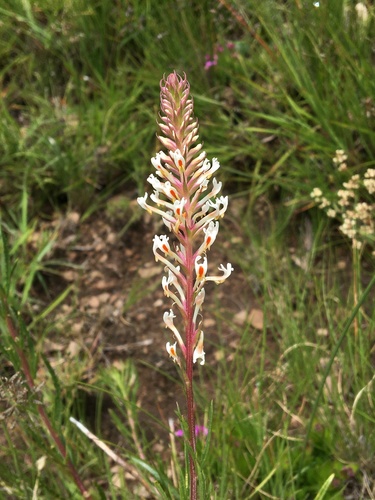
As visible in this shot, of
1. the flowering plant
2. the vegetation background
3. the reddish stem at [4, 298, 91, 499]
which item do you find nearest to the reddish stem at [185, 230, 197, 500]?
the flowering plant

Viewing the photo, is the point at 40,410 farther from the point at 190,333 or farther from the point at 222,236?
the point at 222,236

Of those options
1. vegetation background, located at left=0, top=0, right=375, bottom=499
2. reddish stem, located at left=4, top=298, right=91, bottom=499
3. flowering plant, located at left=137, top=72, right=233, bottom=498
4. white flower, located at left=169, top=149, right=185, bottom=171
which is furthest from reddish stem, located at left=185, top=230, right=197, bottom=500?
reddish stem, located at left=4, top=298, right=91, bottom=499

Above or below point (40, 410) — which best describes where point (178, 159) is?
above

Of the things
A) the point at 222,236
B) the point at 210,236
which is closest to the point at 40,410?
the point at 210,236

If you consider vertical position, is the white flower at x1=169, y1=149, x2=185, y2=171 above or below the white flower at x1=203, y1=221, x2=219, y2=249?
above

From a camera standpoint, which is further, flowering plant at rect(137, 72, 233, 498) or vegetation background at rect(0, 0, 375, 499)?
vegetation background at rect(0, 0, 375, 499)

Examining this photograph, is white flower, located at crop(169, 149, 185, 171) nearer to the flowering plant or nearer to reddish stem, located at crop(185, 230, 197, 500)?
the flowering plant

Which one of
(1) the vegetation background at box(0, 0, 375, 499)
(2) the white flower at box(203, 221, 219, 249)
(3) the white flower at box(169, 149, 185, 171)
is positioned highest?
(3) the white flower at box(169, 149, 185, 171)

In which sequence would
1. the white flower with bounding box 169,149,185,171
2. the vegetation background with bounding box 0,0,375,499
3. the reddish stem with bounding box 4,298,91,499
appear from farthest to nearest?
the vegetation background with bounding box 0,0,375,499, the reddish stem with bounding box 4,298,91,499, the white flower with bounding box 169,149,185,171

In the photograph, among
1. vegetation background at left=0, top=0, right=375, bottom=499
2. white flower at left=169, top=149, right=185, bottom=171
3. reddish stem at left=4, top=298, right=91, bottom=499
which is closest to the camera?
white flower at left=169, top=149, right=185, bottom=171
